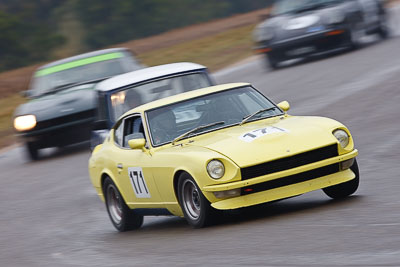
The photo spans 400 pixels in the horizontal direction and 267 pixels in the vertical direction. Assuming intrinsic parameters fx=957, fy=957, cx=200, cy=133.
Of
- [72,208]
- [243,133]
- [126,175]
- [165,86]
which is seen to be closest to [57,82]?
[165,86]

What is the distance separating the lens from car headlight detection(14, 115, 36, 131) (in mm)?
15531

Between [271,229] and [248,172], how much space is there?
0.51 metres

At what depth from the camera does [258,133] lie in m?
7.71

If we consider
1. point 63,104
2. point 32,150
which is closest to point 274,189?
point 63,104

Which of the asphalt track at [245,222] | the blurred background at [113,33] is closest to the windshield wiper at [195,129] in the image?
the asphalt track at [245,222]

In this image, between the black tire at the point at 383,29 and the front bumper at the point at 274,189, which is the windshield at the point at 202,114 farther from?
the black tire at the point at 383,29

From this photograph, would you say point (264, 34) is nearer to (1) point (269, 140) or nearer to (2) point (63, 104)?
(2) point (63, 104)

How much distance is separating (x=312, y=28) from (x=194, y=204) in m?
13.0

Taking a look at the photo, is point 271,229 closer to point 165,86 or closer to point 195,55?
point 165,86

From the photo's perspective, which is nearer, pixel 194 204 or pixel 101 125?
pixel 194 204

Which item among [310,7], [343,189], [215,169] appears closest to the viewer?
[215,169]

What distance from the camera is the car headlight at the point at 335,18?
20.1 meters

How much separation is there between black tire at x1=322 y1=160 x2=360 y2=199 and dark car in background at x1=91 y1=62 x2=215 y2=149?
4.32 metres

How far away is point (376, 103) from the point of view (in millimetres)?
14805
